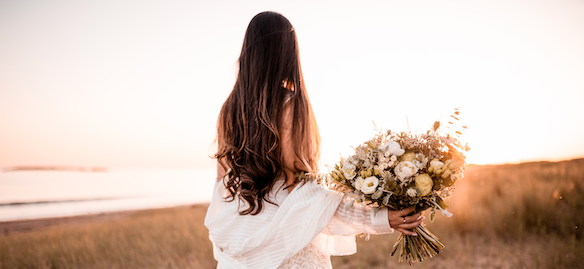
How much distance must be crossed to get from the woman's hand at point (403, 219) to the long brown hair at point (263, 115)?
2.19ft

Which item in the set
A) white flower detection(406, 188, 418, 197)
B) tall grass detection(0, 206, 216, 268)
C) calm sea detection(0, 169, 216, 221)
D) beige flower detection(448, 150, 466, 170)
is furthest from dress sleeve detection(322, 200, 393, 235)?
calm sea detection(0, 169, 216, 221)

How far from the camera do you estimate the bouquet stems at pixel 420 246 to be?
2.35 metres

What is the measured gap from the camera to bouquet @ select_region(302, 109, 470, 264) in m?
2.02

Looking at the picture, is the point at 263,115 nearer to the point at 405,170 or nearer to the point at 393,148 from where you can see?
the point at 393,148

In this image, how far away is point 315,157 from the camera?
244 cm

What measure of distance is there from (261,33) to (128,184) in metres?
28.4

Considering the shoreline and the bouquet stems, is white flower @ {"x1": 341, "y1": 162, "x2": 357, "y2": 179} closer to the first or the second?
the bouquet stems

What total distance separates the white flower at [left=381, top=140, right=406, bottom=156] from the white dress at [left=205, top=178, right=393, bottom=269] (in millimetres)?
416

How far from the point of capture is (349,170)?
6.93ft

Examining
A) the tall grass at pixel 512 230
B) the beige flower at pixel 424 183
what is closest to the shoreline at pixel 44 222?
the tall grass at pixel 512 230

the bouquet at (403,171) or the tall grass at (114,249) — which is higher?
the bouquet at (403,171)

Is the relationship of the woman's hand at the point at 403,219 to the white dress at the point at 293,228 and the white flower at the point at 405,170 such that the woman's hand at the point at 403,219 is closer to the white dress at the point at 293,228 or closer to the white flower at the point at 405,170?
the white dress at the point at 293,228

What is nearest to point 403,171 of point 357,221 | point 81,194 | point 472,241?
point 357,221

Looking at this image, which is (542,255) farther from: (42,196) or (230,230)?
(42,196)
